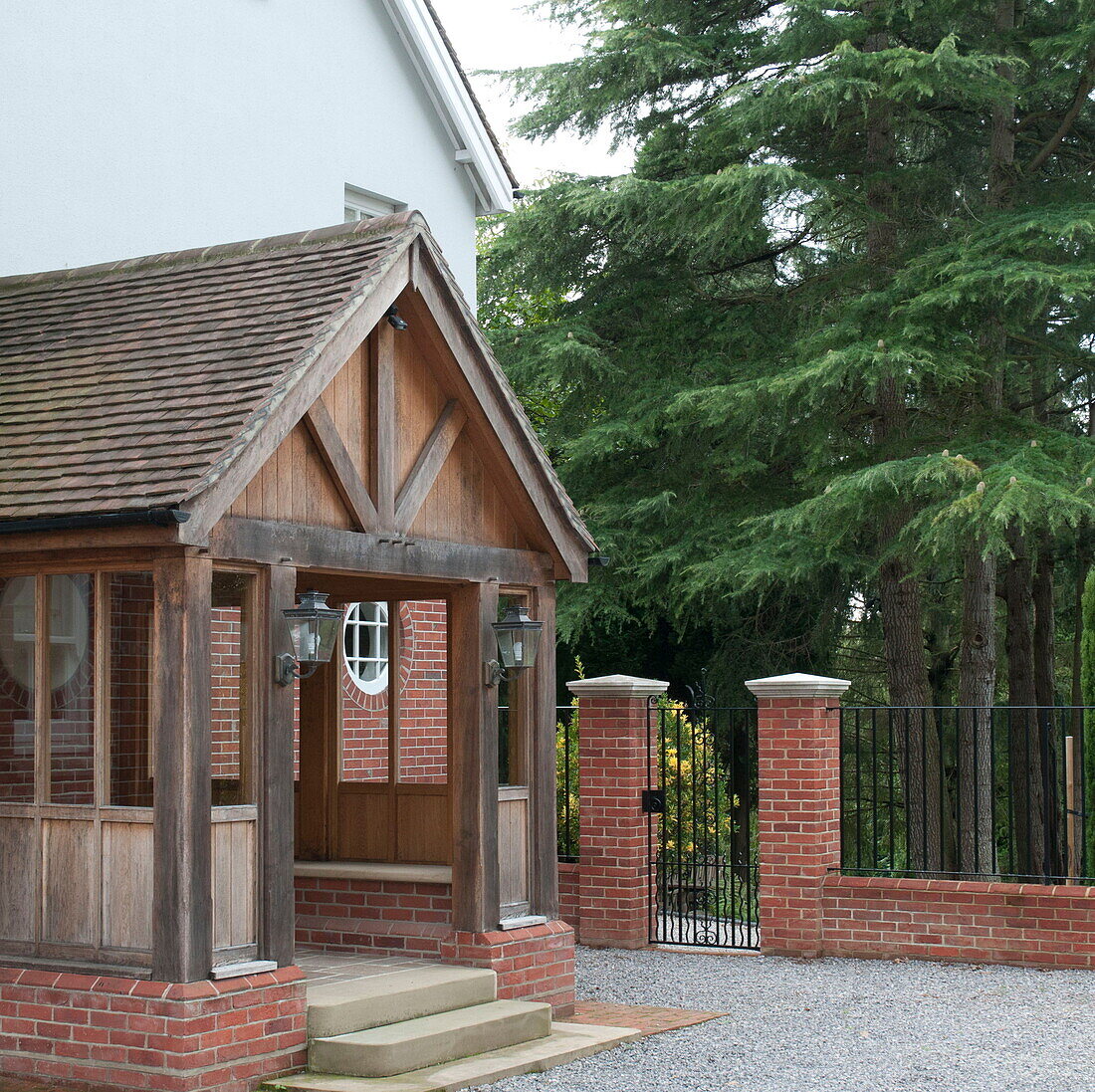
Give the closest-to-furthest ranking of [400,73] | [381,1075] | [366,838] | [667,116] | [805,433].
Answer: [381,1075]
[366,838]
[400,73]
[805,433]
[667,116]

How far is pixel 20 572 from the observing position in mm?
7406

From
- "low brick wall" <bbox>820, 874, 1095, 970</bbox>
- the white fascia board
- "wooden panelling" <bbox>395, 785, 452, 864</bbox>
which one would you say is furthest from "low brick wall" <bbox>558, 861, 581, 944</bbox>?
the white fascia board

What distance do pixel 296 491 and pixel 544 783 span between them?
260 cm

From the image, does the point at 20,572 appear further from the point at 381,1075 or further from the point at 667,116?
the point at 667,116

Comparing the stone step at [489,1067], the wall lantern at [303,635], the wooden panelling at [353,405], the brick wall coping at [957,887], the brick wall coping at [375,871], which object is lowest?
the stone step at [489,1067]

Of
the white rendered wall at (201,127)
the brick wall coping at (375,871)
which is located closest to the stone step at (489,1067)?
the brick wall coping at (375,871)

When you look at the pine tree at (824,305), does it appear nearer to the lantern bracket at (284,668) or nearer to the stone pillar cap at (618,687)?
the stone pillar cap at (618,687)

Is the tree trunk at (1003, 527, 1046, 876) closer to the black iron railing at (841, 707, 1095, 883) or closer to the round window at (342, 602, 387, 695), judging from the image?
the black iron railing at (841, 707, 1095, 883)

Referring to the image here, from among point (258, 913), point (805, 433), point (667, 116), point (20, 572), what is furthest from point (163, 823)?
point (667, 116)

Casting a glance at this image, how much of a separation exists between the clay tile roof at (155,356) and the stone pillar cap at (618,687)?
14.9 ft

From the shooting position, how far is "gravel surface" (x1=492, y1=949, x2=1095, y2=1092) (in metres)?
7.59

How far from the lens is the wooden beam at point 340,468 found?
25.0ft

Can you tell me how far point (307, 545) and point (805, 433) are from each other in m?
10.7

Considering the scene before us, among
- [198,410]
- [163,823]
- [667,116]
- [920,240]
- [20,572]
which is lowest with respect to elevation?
[163,823]
